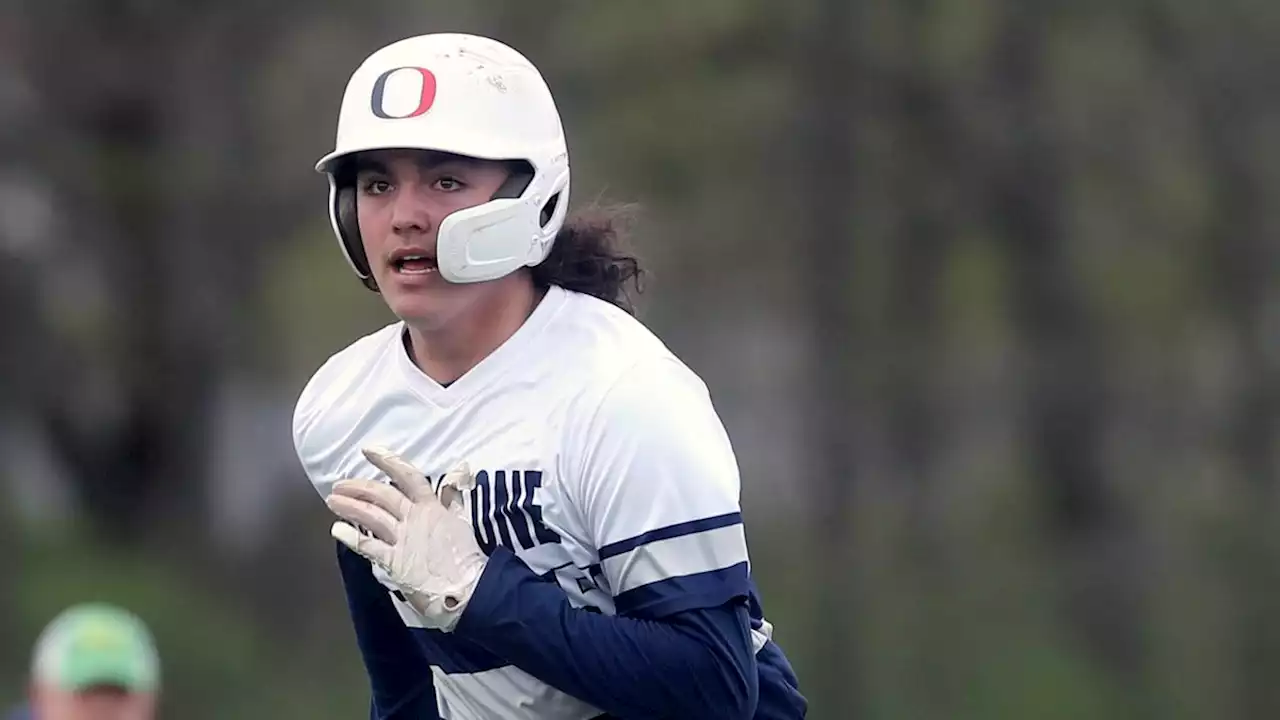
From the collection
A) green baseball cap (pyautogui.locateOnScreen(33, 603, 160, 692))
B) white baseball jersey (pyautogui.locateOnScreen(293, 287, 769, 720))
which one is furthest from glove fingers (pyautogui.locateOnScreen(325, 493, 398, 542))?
green baseball cap (pyautogui.locateOnScreen(33, 603, 160, 692))

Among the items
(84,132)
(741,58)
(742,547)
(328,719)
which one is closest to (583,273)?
(742,547)

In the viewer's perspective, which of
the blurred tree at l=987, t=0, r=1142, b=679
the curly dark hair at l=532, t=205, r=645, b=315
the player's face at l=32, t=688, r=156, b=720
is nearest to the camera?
the curly dark hair at l=532, t=205, r=645, b=315

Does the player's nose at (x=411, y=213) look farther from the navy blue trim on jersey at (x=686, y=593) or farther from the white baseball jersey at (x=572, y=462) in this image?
the navy blue trim on jersey at (x=686, y=593)

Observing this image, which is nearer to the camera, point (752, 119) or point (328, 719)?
point (328, 719)

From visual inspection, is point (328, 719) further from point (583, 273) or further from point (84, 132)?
point (583, 273)

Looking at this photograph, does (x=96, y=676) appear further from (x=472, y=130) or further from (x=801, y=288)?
(x=801, y=288)

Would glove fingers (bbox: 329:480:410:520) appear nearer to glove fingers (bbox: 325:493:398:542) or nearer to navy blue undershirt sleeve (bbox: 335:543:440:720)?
glove fingers (bbox: 325:493:398:542)

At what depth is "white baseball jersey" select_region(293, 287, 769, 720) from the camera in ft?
8.10

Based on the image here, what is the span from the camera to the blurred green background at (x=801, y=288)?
11.2 metres

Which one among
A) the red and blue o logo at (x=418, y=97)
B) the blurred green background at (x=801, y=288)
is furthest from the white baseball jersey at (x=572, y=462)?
the blurred green background at (x=801, y=288)

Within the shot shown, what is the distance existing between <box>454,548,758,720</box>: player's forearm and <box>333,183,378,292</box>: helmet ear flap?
1.71ft

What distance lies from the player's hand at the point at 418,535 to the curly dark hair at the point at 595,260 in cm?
40

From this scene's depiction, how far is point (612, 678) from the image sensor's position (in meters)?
2.43

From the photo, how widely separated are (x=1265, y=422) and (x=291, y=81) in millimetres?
6143
